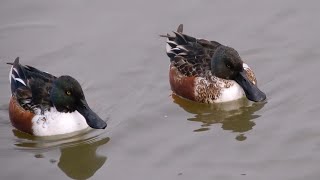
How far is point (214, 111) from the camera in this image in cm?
966

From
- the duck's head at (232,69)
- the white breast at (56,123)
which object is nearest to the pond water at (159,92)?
the white breast at (56,123)

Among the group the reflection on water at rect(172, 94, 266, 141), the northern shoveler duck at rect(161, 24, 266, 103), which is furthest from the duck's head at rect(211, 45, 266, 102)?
the reflection on water at rect(172, 94, 266, 141)

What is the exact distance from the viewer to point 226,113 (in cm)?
955

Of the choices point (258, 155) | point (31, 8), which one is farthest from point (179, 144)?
point (31, 8)

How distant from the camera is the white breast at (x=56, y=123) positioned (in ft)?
30.2

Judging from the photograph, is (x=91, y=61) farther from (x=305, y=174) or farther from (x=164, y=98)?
(x=305, y=174)

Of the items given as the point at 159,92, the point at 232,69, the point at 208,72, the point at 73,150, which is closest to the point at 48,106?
the point at 73,150

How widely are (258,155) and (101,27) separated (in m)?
4.30

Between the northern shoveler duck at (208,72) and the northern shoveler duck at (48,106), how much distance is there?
156 centimetres

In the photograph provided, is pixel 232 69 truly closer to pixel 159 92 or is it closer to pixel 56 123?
pixel 159 92

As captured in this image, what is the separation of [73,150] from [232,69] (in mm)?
2320

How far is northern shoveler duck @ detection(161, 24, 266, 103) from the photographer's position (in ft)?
31.4

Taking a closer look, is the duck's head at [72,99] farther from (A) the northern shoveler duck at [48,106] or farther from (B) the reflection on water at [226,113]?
(B) the reflection on water at [226,113]

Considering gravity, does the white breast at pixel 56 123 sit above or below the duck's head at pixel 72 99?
below
